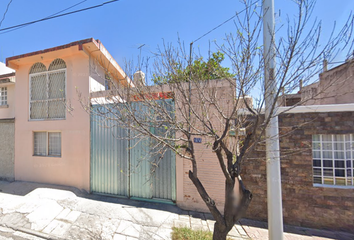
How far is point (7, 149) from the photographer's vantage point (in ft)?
22.5

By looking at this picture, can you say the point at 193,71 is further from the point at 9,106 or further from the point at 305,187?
the point at 9,106

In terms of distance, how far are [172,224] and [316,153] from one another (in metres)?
4.22

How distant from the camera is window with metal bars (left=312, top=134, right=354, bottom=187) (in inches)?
155

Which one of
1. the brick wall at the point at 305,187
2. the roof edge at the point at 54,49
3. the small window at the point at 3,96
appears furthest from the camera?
the small window at the point at 3,96

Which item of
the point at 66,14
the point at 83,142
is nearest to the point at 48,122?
the point at 83,142

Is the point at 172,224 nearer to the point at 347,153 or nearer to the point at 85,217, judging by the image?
the point at 85,217

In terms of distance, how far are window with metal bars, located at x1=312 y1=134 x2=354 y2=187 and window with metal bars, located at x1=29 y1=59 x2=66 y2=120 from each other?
8.56 meters

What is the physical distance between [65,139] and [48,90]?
224 cm

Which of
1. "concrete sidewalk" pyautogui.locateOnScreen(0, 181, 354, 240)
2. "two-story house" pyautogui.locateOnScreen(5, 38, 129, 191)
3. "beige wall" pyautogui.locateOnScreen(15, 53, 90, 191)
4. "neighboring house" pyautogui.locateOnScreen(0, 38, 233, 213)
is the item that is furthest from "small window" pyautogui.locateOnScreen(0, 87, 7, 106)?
"concrete sidewalk" pyautogui.locateOnScreen(0, 181, 354, 240)

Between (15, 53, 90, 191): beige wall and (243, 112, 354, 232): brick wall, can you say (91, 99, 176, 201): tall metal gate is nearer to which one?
(15, 53, 90, 191): beige wall

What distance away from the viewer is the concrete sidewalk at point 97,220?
12.0 ft

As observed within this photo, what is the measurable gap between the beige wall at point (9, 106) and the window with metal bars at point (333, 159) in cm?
1176

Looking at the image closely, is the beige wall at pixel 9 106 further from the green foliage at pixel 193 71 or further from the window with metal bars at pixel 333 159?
the window with metal bars at pixel 333 159

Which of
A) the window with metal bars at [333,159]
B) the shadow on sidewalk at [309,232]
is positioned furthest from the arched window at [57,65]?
the window with metal bars at [333,159]
